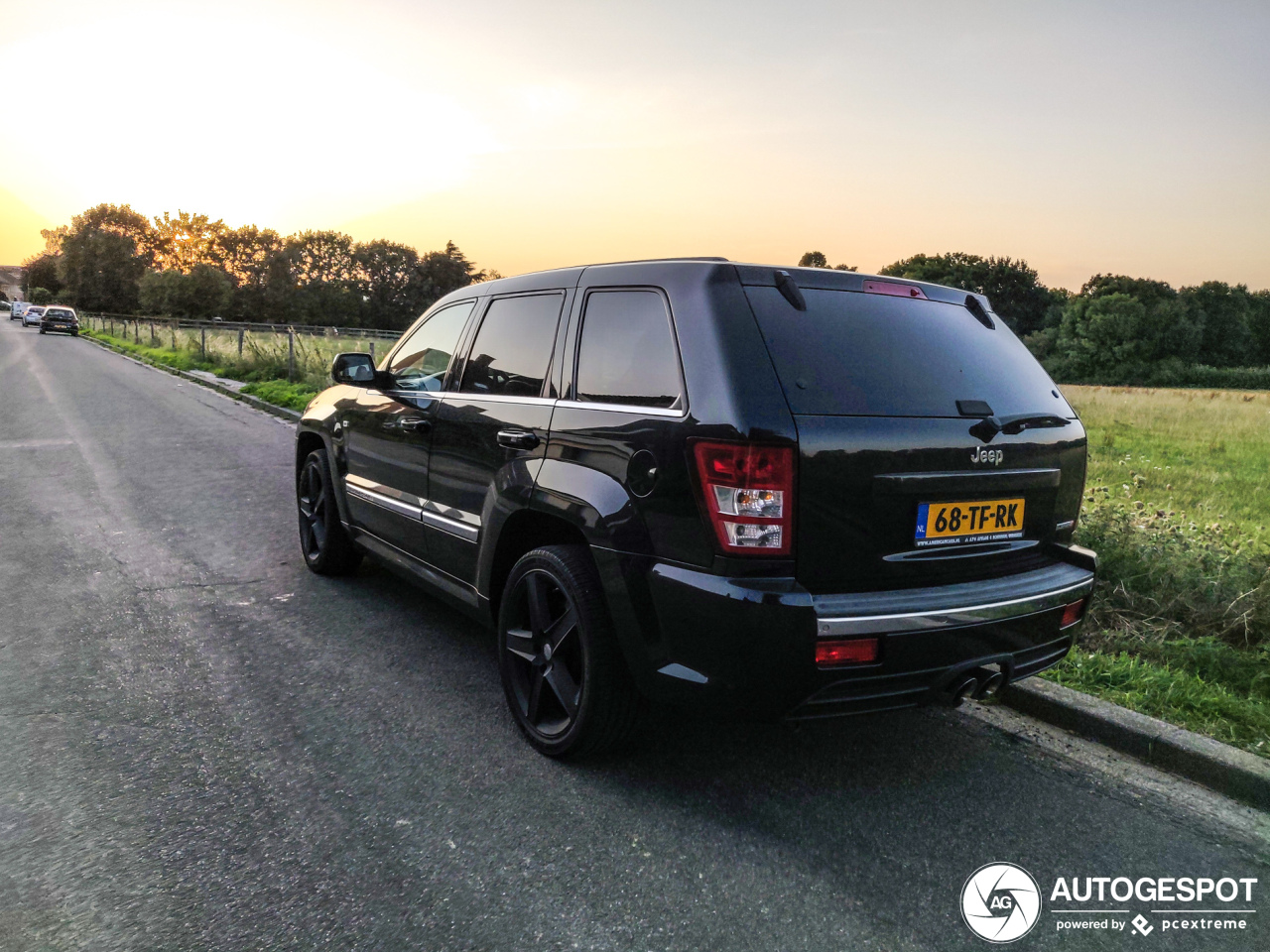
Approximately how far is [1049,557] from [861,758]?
1.03 m

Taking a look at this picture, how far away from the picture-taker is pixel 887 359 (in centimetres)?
295

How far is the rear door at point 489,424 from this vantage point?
3.48 m

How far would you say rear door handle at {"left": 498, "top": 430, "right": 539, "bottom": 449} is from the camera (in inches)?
133

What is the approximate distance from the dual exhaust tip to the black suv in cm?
1

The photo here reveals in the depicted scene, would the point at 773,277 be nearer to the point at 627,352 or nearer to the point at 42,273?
the point at 627,352

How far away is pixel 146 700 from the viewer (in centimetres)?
373

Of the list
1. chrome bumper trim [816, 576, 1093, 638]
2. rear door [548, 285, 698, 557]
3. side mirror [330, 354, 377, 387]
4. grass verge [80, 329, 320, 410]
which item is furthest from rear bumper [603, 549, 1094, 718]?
grass verge [80, 329, 320, 410]

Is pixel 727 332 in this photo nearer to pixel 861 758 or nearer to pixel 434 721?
pixel 861 758

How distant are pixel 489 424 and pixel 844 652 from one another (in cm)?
180

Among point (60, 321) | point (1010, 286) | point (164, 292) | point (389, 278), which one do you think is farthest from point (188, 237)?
point (1010, 286)

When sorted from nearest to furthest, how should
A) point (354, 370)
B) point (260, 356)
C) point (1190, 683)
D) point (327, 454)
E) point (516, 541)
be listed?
1. point (516, 541)
2. point (1190, 683)
3. point (354, 370)
4. point (327, 454)
5. point (260, 356)

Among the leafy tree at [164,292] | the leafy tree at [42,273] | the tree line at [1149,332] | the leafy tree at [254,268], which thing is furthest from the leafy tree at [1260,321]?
the leafy tree at [42,273]

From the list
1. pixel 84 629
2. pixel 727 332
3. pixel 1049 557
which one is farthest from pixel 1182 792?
pixel 84 629

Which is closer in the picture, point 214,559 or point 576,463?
point 576,463
